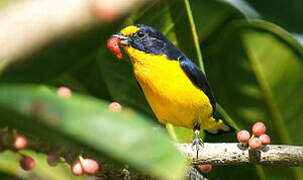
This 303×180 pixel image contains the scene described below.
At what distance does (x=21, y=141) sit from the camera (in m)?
1.32

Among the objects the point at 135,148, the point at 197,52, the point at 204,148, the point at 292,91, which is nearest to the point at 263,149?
the point at 204,148

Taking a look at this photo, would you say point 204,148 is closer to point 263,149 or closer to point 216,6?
point 263,149

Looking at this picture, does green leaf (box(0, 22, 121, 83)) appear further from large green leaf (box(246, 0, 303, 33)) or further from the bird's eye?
large green leaf (box(246, 0, 303, 33))

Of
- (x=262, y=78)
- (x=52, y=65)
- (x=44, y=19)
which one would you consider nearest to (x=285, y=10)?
(x=262, y=78)

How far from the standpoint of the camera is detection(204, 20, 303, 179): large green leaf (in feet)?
9.65

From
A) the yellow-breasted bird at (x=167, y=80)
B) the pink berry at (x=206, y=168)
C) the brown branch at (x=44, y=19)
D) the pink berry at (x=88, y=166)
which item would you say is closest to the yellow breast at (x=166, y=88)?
the yellow-breasted bird at (x=167, y=80)

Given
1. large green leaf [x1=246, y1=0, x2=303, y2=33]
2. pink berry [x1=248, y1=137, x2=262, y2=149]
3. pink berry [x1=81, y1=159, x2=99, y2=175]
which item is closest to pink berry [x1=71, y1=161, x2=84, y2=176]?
pink berry [x1=81, y1=159, x2=99, y2=175]

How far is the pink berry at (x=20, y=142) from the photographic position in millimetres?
1317

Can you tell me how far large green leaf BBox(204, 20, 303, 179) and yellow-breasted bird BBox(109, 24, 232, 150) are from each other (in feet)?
0.53

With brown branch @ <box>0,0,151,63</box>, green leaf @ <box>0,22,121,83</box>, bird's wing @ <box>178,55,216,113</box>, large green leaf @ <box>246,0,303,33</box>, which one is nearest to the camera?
brown branch @ <box>0,0,151,63</box>

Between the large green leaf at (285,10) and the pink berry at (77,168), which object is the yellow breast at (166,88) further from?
the pink berry at (77,168)

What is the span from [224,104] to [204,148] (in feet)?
3.69

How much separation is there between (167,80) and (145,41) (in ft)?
1.13

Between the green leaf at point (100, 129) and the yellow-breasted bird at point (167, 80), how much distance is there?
2.35m
